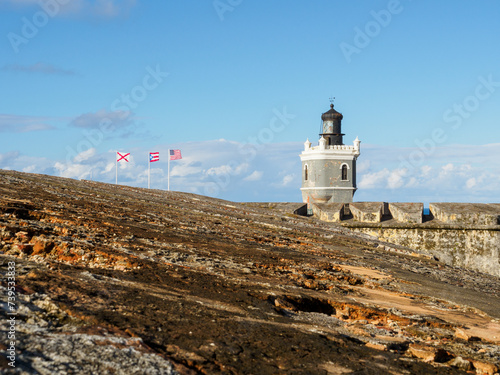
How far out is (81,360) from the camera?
3.70 metres

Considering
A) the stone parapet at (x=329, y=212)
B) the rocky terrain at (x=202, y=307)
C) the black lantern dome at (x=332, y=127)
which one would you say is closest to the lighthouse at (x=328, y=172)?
the black lantern dome at (x=332, y=127)

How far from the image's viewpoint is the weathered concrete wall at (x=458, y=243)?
24641 millimetres

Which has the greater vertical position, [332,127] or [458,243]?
[332,127]

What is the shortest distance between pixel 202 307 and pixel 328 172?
38100mm

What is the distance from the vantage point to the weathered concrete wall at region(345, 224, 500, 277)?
24.6 m

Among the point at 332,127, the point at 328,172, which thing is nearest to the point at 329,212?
the point at 328,172

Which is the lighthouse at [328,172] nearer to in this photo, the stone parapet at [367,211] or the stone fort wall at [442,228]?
the stone parapet at [367,211]

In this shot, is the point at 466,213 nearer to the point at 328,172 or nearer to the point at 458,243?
the point at 458,243

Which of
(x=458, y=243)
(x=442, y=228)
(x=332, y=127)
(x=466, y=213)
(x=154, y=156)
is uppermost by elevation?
(x=332, y=127)

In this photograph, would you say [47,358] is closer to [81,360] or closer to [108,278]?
[81,360]

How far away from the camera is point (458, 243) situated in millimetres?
25078

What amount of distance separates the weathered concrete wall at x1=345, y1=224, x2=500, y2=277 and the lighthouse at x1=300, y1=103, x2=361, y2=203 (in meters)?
16.5

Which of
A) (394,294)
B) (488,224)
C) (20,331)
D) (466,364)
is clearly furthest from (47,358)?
(488,224)

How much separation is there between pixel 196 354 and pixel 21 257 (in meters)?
3.23
